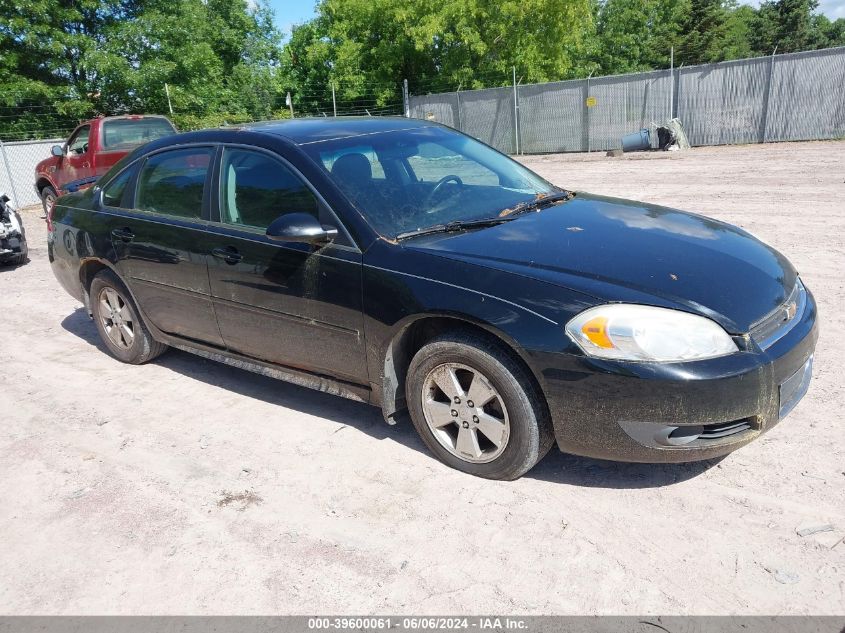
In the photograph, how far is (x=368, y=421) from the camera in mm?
4246

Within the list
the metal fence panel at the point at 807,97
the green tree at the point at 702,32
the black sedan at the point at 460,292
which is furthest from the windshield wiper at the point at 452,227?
the green tree at the point at 702,32

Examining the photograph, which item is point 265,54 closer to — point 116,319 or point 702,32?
point 702,32

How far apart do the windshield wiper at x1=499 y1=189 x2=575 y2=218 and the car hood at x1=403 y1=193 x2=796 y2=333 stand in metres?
0.09

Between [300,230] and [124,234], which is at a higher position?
[300,230]

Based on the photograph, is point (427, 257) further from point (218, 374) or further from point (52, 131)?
point (52, 131)

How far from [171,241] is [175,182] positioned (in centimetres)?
44

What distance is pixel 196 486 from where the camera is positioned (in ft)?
11.9

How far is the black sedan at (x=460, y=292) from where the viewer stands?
2961 millimetres

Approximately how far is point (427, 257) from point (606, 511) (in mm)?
1439

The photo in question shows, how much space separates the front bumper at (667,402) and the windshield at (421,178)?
1.20 m

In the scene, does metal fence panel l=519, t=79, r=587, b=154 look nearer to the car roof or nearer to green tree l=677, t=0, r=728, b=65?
the car roof

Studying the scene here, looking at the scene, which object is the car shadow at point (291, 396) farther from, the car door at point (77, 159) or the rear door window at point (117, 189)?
the car door at point (77, 159)

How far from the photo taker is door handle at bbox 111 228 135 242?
4.95 meters

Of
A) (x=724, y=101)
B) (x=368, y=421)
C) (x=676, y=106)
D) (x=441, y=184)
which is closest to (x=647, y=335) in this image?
(x=441, y=184)
